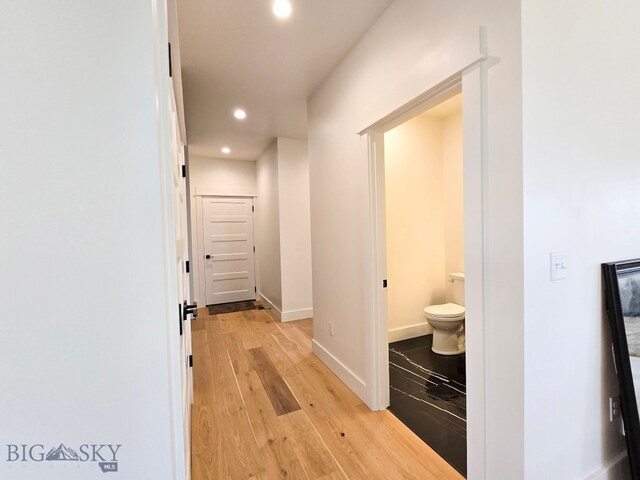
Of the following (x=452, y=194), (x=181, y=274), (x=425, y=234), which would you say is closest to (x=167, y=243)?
(x=181, y=274)

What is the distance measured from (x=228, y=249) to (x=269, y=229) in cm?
110

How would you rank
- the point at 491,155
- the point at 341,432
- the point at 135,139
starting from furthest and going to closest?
the point at 341,432 < the point at 491,155 < the point at 135,139

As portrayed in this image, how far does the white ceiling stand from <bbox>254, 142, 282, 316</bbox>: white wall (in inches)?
41.1

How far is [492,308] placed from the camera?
47.6 inches

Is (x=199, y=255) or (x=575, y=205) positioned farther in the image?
(x=199, y=255)

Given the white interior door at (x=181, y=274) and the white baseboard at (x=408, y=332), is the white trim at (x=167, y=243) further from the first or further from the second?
the white baseboard at (x=408, y=332)

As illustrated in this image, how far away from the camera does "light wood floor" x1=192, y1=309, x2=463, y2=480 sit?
1.56m

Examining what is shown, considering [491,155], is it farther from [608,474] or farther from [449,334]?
[449,334]

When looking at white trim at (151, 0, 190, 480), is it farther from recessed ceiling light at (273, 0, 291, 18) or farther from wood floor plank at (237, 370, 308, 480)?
recessed ceiling light at (273, 0, 291, 18)

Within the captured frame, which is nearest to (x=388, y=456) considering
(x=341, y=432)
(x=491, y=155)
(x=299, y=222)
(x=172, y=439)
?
(x=341, y=432)

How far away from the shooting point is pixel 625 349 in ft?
4.33

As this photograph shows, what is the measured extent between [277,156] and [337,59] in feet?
6.60

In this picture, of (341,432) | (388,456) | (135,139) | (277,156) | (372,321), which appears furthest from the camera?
(277,156)

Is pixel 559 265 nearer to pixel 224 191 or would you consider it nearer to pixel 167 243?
pixel 167 243
